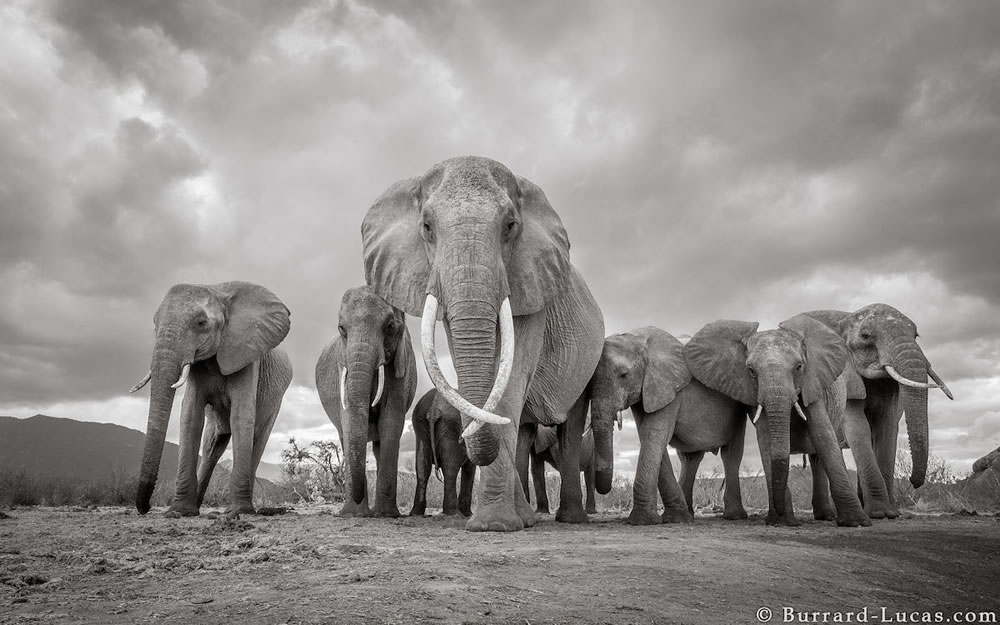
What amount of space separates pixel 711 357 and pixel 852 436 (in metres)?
3.43

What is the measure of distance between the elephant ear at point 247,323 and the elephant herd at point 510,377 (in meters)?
0.03

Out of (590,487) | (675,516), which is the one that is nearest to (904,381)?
(675,516)

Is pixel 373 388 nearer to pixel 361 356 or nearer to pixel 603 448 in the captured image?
pixel 361 356

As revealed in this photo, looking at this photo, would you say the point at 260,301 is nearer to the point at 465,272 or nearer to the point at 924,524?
the point at 465,272

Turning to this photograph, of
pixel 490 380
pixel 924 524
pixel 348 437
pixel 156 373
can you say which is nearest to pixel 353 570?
pixel 490 380

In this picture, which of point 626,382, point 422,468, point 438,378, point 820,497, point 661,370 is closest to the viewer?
point 438,378

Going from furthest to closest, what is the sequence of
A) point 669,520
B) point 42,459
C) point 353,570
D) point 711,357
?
point 42,459 < point 711,357 < point 669,520 < point 353,570

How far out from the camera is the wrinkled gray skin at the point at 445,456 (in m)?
11.8

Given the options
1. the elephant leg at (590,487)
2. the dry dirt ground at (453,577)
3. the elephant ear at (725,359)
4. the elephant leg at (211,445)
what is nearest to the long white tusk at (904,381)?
the elephant ear at (725,359)

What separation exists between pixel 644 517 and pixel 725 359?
9.63 ft

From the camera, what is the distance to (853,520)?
10148 mm

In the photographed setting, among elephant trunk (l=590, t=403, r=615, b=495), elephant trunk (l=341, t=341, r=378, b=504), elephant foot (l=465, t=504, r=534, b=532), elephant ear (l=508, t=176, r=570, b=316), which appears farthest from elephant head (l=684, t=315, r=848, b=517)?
elephant trunk (l=341, t=341, r=378, b=504)

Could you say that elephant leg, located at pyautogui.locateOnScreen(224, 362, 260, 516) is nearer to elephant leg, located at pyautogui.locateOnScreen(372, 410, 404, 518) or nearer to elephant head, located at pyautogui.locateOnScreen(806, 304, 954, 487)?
elephant leg, located at pyautogui.locateOnScreen(372, 410, 404, 518)

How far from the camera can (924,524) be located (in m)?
11.0
